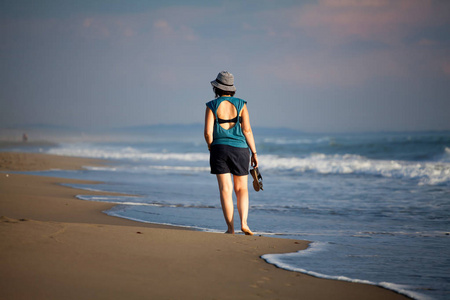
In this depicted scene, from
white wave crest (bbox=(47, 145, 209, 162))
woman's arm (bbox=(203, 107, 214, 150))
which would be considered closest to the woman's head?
woman's arm (bbox=(203, 107, 214, 150))

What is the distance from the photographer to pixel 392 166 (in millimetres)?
15812

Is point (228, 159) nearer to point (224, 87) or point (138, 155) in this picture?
point (224, 87)

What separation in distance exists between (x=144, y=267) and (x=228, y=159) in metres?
1.99

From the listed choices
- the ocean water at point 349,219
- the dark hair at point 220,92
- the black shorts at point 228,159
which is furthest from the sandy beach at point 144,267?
the dark hair at point 220,92

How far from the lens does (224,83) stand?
4918 millimetres

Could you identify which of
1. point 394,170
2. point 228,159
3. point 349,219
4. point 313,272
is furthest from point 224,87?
point 394,170

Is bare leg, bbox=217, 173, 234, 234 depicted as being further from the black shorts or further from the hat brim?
the hat brim

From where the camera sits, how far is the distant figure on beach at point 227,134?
4.89m

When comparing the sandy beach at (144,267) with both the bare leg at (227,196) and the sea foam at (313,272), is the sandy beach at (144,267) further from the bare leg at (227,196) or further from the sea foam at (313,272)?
the bare leg at (227,196)

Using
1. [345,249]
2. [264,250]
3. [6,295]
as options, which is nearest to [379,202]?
[345,249]

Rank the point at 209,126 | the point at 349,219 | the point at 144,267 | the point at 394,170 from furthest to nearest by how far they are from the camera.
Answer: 1. the point at 394,170
2. the point at 349,219
3. the point at 209,126
4. the point at 144,267

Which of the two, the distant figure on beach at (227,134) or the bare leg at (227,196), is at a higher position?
the distant figure on beach at (227,134)

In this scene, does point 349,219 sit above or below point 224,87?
below

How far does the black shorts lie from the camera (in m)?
4.89
